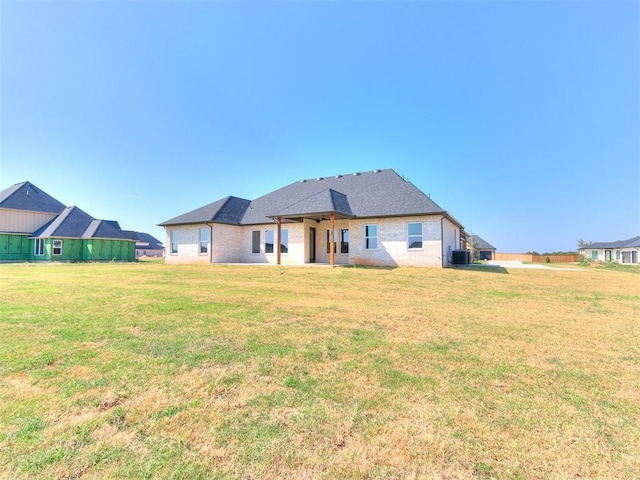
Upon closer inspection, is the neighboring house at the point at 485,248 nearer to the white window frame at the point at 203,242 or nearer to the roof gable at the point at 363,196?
the roof gable at the point at 363,196

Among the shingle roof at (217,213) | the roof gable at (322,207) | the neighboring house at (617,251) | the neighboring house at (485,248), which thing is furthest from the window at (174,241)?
the neighboring house at (617,251)

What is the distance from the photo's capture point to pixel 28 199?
32.0 meters

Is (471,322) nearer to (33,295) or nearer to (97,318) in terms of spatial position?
(97,318)

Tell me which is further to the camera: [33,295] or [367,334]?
[33,295]

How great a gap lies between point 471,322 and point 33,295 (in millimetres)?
11847

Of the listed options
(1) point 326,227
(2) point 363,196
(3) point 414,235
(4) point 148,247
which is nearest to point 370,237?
(3) point 414,235

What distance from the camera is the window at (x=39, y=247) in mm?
30016

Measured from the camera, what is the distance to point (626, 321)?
6449 mm

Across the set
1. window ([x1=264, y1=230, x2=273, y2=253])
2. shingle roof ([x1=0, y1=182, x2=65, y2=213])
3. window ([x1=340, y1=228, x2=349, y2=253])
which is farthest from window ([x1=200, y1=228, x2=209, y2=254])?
shingle roof ([x1=0, y1=182, x2=65, y2=213])

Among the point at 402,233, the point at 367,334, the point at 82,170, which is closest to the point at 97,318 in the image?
the point at 367,334

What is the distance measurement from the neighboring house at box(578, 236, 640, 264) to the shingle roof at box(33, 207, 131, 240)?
74531mm

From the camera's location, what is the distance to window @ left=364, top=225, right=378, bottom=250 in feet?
60.4

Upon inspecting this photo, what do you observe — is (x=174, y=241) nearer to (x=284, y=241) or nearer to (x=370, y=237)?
(x=284, y=241)

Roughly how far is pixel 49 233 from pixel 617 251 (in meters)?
85.7
